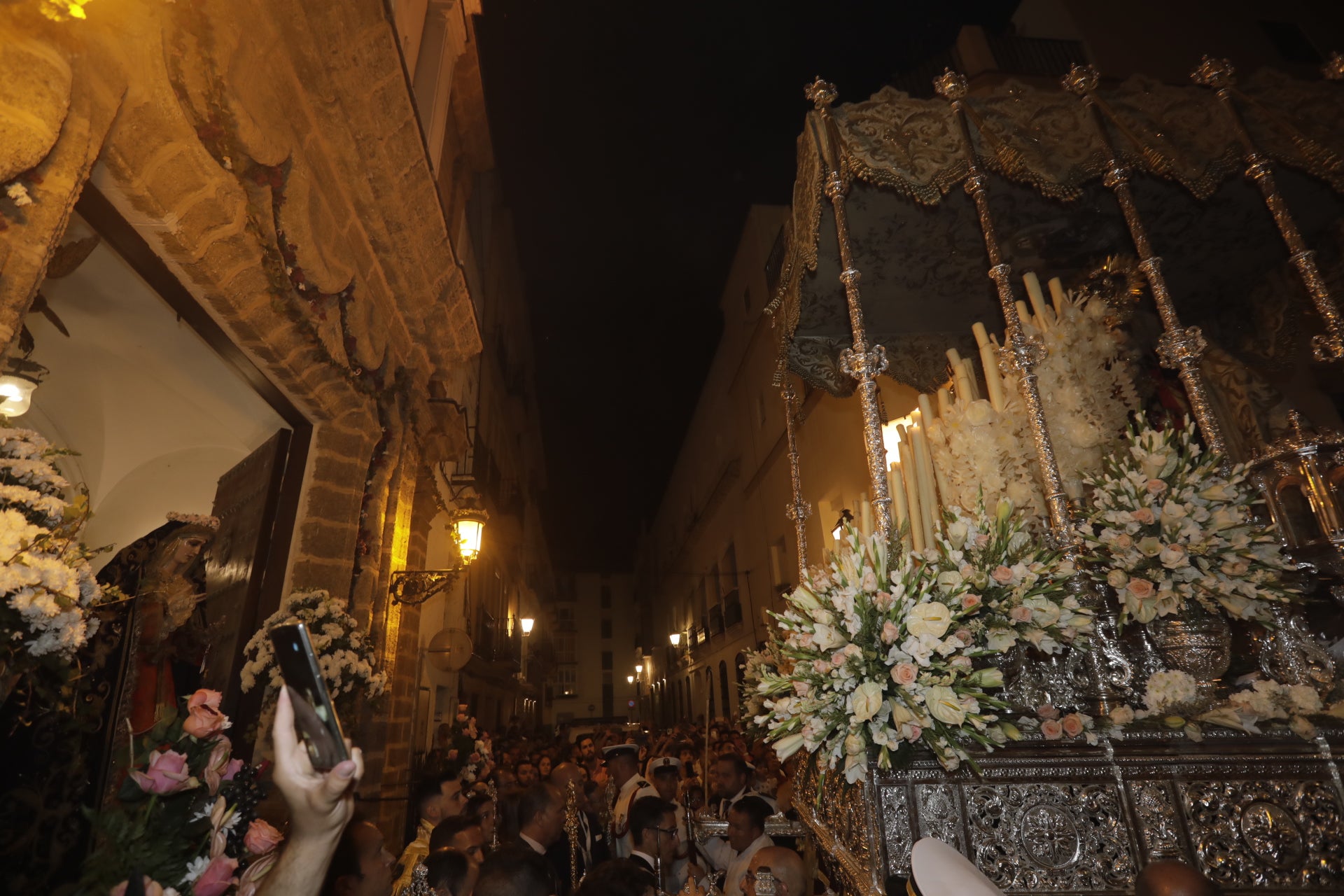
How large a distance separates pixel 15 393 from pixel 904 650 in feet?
16.1

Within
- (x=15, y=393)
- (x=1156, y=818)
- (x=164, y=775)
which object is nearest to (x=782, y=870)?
(x=1156, y=818)

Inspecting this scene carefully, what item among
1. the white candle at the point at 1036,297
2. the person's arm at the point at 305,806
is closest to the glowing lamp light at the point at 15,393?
the person's arm at the point at 305,806

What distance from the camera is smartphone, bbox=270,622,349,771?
1107mm

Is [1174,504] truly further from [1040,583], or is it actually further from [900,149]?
[900,149]

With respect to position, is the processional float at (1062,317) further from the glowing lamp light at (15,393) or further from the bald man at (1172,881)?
the glowing lamp light at (15,393)

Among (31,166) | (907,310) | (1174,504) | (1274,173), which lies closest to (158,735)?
(31,166)

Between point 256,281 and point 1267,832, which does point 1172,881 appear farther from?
point 256,281

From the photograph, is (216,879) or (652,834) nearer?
(216,879)

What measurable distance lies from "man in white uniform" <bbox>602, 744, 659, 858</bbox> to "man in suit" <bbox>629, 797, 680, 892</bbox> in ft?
4.03

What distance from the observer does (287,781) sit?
3.71 feet

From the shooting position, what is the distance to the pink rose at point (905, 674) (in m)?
2.45

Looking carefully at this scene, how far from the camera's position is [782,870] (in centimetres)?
301

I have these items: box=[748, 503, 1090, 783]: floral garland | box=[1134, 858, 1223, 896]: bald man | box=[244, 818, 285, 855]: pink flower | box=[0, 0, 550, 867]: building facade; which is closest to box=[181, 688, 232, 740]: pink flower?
box=[244, 818, 285, 855]: pink flower

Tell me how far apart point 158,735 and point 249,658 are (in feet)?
9.07
